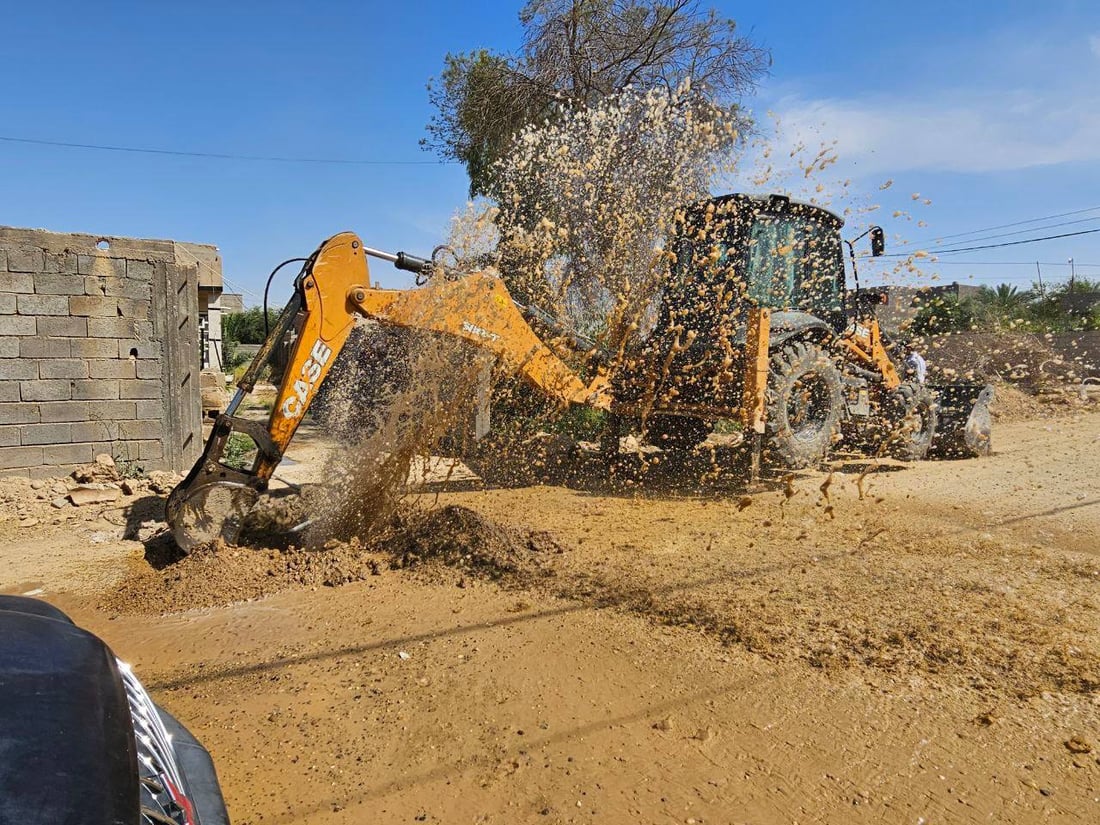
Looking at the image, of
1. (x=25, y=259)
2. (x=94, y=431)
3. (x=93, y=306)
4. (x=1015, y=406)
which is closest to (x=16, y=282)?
(x=25, y=259)

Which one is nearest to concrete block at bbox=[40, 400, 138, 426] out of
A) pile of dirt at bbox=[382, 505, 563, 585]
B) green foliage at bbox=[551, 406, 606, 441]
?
pile of dirt at bbox=[382, 505, 563, 585]

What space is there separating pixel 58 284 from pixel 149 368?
3.91 ft

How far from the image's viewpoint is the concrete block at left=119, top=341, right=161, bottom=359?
314 inches

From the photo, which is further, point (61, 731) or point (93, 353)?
point (93, 353)

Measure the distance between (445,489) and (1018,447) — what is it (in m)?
8.88

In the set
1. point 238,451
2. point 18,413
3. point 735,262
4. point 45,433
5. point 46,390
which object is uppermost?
point 735,262

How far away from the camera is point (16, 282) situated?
24.6 feet

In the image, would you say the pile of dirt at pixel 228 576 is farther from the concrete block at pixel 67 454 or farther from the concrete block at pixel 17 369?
the concrete block at pixel 17 369

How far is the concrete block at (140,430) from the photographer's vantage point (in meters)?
8.01

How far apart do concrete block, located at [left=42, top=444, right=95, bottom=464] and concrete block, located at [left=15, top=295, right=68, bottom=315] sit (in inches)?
55.1

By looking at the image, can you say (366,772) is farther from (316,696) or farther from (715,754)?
(715,754)

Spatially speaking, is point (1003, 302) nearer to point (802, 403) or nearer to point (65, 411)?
point (802, 403)

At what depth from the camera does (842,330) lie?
835 cm

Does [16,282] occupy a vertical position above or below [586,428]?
above
